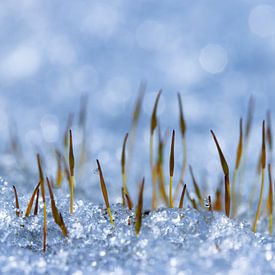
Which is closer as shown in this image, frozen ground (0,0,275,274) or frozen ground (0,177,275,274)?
frozen ground (0,177,275,274)

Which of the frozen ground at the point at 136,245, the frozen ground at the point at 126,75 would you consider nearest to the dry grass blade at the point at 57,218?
the frozen ground at the point at 136,245

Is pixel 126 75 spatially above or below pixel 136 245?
above

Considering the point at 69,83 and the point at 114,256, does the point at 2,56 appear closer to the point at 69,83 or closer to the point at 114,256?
the point at 69,83

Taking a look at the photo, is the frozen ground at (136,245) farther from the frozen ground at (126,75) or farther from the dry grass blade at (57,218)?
the frozen ground at (126,75)

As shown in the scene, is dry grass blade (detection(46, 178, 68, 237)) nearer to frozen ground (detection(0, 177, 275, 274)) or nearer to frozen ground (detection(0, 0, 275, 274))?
frozen ground (detection(0, 177, 275, 274))

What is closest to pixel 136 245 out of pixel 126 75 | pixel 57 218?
pixel 57 218

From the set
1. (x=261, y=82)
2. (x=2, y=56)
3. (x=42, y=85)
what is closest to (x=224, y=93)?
(x=261, y=82)

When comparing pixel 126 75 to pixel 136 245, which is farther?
pixel 126 75

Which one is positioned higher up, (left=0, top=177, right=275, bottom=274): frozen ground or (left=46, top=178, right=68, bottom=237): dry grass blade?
(left=46, top=178, right=68, bottom=237): dry grass blade

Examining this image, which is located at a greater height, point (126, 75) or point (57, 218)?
point (126, 75)

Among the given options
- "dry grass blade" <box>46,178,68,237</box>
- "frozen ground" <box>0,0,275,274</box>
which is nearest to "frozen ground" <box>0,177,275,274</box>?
"dry grass blade" <box>46,178,68,237</box>

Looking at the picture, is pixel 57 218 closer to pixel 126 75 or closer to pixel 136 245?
pixel 136 245
